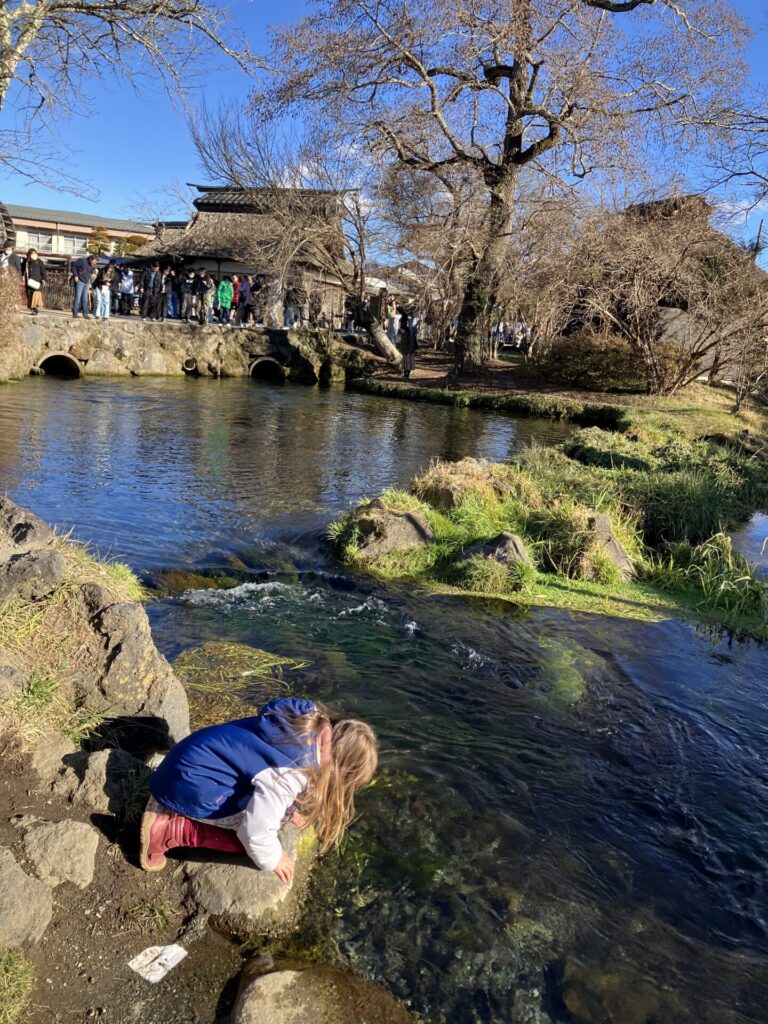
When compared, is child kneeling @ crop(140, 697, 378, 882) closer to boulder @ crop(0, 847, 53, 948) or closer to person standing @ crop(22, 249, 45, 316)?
boulder @ crop(0, 847, 53, 948)

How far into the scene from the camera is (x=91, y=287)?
25172 millimetres

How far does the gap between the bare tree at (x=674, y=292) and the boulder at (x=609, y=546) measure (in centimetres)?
1480

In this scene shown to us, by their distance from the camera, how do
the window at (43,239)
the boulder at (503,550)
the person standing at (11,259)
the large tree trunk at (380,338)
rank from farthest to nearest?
the window at (43,239)
the large tree trunk at (380,338)
the person standing at (11,259)
the boulder at (503,550)

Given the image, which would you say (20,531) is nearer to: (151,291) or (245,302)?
(151,291)

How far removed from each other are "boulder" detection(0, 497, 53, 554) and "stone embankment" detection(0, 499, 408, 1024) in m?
0.58

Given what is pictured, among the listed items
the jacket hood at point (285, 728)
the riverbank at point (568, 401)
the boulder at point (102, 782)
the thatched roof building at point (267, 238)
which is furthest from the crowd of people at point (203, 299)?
the jacket hood at point (285, 728)

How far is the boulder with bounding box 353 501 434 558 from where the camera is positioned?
308 inches

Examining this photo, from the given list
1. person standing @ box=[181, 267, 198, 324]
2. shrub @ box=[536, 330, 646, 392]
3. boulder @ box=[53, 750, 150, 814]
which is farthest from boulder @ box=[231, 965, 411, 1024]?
person standing @ box=[181, 267, 198, 324]

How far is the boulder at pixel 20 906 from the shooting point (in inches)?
102

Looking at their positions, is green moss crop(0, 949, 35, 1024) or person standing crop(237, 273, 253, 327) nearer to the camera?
green moss crop(0, 949, 35, 1024)

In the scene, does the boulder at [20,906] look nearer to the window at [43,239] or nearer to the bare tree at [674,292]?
the bare tree at [674,292]

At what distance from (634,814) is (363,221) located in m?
25.9

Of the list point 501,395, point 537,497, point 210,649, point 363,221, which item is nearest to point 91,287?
point 363,221

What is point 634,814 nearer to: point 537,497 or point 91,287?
point 537,497
